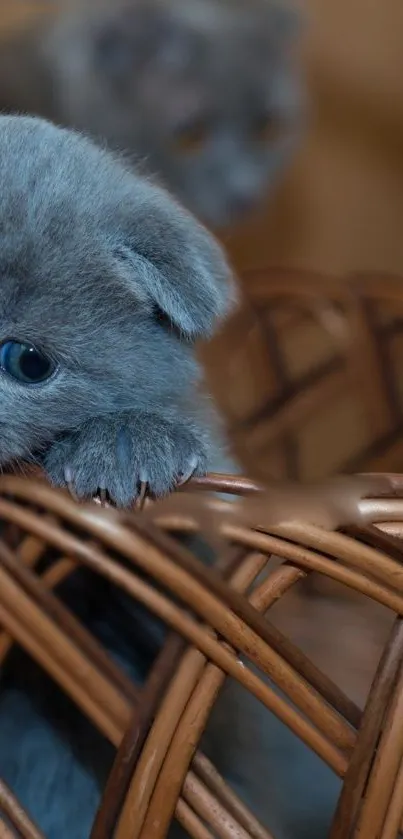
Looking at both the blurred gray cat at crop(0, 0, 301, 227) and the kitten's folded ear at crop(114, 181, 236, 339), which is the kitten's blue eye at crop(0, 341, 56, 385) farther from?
the blurred gray cat at crop(0, 0, 301, 227)

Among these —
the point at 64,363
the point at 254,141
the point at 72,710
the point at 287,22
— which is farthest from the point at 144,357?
the point at 287,22

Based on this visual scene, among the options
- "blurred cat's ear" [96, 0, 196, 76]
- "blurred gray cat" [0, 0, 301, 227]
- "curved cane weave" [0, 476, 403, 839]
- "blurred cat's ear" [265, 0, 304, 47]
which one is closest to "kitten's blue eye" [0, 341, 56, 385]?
"curved cane weave" [0, 476, 403, 839]

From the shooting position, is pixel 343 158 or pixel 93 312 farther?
pixel 343 158

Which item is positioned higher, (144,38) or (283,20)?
(283,20)

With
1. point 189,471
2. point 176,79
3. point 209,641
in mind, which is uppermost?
point 176,79

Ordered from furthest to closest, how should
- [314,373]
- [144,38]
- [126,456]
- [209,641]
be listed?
[314,373], [144,38], [126,456], [209,641]

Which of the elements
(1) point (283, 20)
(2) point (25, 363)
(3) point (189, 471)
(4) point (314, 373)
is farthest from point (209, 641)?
(1) point (283, 20)

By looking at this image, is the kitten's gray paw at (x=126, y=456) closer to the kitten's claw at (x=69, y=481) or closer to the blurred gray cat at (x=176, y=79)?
the kitten's claw at (x=69, y=481)

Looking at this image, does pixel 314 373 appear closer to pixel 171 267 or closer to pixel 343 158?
pixel 343 158
